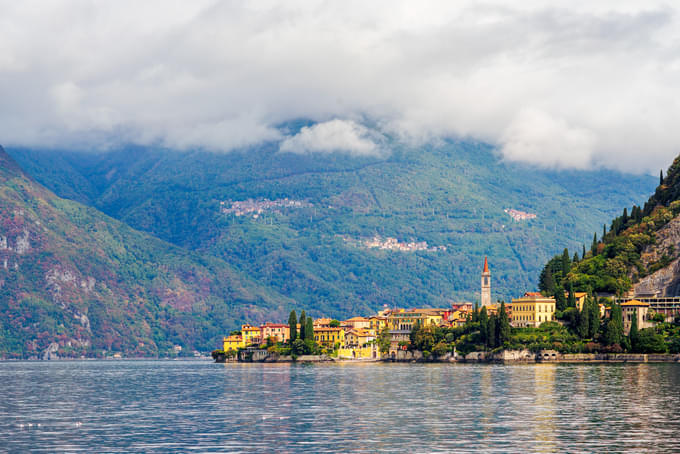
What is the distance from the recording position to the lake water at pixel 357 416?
7556cm

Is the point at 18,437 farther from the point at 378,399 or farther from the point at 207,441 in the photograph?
the point at 378,399

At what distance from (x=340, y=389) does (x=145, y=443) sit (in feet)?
186

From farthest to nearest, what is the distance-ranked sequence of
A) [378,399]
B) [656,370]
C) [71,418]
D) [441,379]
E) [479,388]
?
[656,370]
[441,379]
[479,388]
[378,399]
[71,418]

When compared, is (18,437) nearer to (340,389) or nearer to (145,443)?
(145,443)

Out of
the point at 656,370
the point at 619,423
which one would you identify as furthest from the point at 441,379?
the point at 619,423

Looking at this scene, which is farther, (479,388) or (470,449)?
(479,388)

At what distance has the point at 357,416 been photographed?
94312mm

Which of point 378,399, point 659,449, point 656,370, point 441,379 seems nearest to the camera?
point 659,449

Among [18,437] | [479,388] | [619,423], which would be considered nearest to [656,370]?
[479,388]

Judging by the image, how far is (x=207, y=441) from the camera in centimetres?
7781

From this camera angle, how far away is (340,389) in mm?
132000

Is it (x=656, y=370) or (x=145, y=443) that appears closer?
(x=145, y=443)

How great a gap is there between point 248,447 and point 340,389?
58054 millimetres

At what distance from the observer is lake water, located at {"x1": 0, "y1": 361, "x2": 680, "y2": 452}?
7556cm
